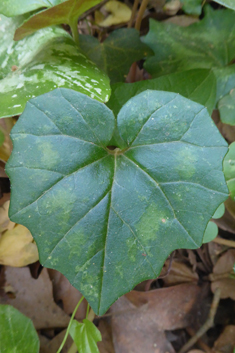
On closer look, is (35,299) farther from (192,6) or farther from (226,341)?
(192,6)

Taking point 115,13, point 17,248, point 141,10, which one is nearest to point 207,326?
point 17,248

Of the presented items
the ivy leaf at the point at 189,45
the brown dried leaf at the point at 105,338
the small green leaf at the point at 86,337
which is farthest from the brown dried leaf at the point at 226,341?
the ivy leaf at the point at 189,45

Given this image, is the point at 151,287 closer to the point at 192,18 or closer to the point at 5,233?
the point at 5,233

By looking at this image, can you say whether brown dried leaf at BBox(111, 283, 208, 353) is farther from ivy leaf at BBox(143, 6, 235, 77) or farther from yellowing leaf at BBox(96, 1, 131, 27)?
yellowing leaf at BBox(96, 1, 131, 27)

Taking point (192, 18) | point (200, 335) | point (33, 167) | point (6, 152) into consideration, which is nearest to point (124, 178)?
point (33, 167)

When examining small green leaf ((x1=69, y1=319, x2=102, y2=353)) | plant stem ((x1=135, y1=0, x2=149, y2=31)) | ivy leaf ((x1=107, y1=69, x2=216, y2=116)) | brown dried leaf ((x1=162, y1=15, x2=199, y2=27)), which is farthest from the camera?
brown dried leaf ((x1=162, y1=15, x2=199, y2=27))

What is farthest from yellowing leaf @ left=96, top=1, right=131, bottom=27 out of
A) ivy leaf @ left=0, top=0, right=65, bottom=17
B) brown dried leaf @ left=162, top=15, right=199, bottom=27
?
ivy leaf @ left=0, top=0, right=65, bottom=17
